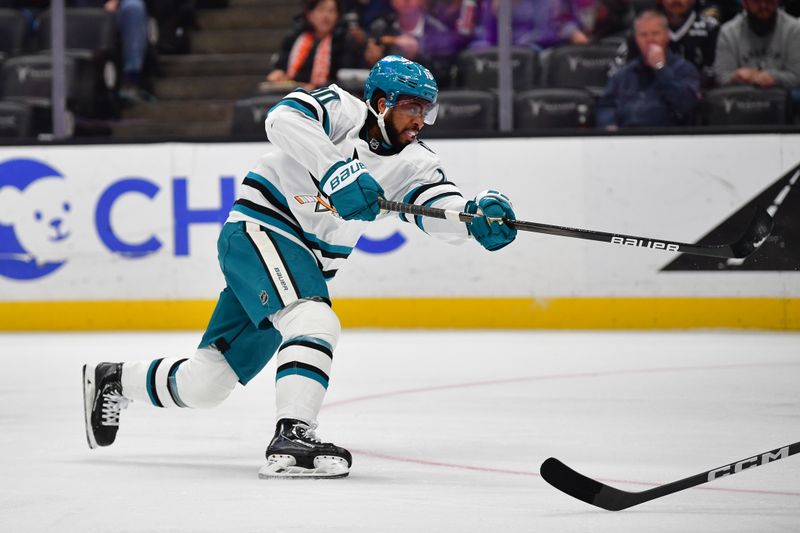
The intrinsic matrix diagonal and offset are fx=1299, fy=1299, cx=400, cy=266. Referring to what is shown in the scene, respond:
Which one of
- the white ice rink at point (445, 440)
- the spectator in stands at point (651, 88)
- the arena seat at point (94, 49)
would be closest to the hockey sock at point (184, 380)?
the white ice rink at point (445, 440)

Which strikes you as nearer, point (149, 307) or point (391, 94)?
point (391, 94)

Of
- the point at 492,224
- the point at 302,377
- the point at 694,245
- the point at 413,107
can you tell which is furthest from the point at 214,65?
the point at 694,245

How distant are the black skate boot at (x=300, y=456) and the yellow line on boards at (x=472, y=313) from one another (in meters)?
3.77

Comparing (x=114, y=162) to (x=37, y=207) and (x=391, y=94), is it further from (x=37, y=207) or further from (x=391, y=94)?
(x=391, y=94)

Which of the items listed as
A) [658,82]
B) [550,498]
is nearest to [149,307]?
[658,82]

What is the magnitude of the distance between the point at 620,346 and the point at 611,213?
941 millimetres

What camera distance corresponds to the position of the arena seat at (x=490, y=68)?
7645 mm

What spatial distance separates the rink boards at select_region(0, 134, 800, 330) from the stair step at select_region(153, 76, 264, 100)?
1.75m

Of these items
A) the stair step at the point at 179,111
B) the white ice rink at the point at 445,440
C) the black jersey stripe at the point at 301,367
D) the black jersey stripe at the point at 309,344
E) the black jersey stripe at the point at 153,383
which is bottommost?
the white ice rink at the point at 445,440

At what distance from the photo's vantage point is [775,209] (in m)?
6.61

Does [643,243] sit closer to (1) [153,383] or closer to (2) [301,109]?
(2) [301,109]

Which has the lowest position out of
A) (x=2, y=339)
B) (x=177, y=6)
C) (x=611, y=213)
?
(x=2, y=339)

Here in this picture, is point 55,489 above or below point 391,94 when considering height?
below

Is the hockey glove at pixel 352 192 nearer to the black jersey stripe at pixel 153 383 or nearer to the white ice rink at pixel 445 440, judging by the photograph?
the white ice rink at pixel 445 440
